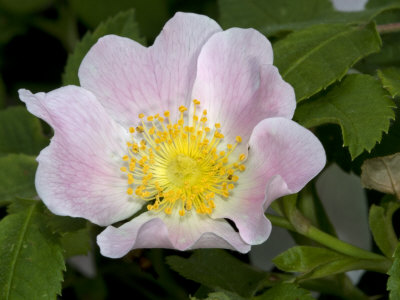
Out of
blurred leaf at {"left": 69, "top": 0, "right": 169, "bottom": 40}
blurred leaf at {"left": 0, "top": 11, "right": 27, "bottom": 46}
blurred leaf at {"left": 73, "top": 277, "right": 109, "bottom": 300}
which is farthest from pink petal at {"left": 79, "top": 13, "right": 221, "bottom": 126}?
blurred leaf at {"left": 0, "top": 11, "right": 27, "bottom": 46}

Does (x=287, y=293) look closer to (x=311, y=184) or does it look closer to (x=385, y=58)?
(x=311, y=184)

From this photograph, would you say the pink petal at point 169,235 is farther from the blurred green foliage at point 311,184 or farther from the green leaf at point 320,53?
the green leaf at point 320,53

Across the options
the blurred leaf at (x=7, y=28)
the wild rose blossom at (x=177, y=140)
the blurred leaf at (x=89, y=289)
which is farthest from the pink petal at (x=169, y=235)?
the blurred leaf at (x=7, y=28)

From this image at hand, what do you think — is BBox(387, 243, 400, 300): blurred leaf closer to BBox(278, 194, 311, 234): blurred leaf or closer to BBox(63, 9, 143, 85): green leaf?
BBox(278, 194, 311, 234): blurred leaf

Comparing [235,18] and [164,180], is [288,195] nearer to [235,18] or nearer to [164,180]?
[164,180]

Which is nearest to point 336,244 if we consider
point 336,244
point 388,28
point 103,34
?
point 336,244
